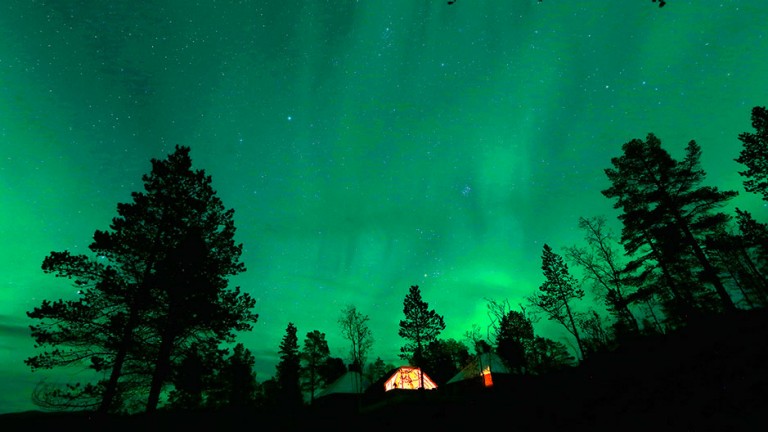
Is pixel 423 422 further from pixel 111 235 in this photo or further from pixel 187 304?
pixel 111 235

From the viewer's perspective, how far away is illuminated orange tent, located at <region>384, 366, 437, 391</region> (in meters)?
43.8

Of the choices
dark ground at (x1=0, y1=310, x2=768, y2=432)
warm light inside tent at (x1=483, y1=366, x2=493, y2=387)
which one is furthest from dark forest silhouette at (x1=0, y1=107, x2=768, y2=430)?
warm light inside tent at (x1=483, y1=366, x2=493, y2=387)

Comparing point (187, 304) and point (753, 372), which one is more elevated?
point (187, 304)

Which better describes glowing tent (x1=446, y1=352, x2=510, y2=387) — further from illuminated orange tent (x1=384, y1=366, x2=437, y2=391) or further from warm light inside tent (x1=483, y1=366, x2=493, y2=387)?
illuminated orange tent (x1=384, y1=366, x2=437, y2=391)

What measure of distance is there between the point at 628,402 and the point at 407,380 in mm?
36393

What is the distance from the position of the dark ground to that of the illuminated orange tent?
2539 cm

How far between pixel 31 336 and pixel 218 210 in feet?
26.7

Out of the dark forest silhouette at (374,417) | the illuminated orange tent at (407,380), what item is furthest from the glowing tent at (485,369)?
the dark forest silhouette at (374,417)

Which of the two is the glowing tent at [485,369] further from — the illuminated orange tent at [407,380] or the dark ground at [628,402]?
the dark ground at [628,402]

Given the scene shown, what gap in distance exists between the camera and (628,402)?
39.2ft

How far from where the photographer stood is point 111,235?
46.4 ft

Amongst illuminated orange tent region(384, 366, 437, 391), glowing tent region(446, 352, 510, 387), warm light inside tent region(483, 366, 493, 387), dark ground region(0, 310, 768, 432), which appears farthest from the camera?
illuminated orange tent region(384, 366, 437, 391)

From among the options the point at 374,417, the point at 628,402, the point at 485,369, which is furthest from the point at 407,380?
the point at 628,402

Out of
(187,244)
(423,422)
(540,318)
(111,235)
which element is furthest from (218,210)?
(540,318)
